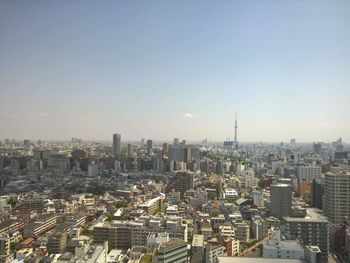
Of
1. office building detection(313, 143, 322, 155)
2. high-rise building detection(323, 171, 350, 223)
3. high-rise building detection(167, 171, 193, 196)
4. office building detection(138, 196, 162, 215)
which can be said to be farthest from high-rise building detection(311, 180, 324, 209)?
office building detection(313, 143, 322, 155)

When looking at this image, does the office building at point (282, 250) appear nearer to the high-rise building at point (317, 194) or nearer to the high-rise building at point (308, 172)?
the high-rise building at point (317, 194)

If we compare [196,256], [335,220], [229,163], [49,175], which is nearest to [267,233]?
[335,220]

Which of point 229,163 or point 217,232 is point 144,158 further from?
point 217,232

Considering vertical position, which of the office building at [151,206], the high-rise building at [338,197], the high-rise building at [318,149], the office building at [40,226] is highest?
the high-rise building at [318,149]

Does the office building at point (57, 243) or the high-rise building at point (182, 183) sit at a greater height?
the high-rise building at point (182, 183)

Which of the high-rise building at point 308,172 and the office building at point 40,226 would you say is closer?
the office building at point 40,226

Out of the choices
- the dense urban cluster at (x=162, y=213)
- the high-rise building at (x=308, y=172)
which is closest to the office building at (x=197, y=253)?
the dense urban cluster at (x=162, y=213)

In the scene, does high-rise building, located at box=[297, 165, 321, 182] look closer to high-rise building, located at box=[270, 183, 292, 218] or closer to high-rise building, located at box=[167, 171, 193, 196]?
high-rise building, located at box=[167, 171, 193, 196]

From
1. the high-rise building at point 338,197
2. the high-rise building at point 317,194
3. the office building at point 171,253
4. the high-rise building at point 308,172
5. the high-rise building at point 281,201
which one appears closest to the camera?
A: the office building at point 171,253
